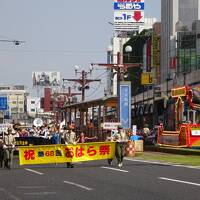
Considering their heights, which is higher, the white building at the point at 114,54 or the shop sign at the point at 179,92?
the white building at the point at 114,54

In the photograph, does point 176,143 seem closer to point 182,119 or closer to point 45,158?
point 182,119

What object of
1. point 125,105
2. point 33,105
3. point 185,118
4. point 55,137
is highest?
point 33,105

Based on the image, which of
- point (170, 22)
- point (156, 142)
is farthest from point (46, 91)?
point (156, 142)

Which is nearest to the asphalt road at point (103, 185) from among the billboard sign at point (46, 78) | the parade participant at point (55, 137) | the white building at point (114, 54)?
the parade participant at point (55, 137)

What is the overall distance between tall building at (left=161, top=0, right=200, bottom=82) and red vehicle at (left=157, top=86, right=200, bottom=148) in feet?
245

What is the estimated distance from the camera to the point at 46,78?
144 m

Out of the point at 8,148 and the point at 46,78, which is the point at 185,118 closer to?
the point at 8,148

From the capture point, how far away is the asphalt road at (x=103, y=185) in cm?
1490

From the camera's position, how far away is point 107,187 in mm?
17031

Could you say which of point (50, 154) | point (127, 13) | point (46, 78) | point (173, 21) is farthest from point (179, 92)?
point (46, 78)

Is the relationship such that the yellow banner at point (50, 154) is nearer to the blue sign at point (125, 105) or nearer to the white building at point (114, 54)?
the blue sign at point (125, 105)

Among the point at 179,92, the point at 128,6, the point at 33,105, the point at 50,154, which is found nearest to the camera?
the point at 50,154

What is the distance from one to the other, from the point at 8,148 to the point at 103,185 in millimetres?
8897

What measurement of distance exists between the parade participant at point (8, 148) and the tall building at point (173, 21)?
87534 millimetres
